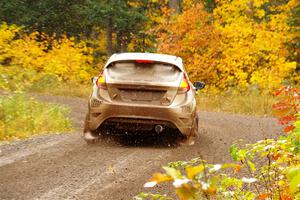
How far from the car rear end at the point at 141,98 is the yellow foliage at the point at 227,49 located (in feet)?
45.0

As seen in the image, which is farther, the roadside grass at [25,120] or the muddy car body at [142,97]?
the roadside grass at [25,120]

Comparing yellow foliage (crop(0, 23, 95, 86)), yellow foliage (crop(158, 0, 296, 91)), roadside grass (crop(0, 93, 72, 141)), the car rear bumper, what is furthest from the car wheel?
yellow foliage (crop(0, 23, 95, 86))

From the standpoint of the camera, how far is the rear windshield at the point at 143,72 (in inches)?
366

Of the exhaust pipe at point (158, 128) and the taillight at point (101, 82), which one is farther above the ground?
the taillight at point (101, 82)

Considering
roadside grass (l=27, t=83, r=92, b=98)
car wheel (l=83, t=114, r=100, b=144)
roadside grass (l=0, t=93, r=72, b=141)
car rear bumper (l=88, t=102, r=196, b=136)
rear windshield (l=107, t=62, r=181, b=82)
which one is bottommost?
roadside grass (l=27, t=83, r=92, b=98)

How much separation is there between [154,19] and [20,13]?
25.0 ft

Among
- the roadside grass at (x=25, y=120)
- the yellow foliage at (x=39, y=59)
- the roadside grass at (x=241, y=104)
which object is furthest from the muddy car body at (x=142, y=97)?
the yellow foliage at (x=39, y=59)

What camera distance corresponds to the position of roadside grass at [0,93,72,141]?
35.1 ft

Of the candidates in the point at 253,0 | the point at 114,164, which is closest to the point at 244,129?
the point at 114,164

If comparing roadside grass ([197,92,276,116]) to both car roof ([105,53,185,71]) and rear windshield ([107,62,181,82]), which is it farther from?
rear windshield ([107,62,181,82])

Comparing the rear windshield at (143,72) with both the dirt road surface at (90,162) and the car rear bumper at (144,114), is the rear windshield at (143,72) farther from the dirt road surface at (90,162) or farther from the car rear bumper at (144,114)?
the dirt road surface at (90,162)

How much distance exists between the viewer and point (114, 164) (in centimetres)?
802

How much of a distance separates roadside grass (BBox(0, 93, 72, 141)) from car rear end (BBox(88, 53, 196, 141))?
191cm

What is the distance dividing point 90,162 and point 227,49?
54.8ft
